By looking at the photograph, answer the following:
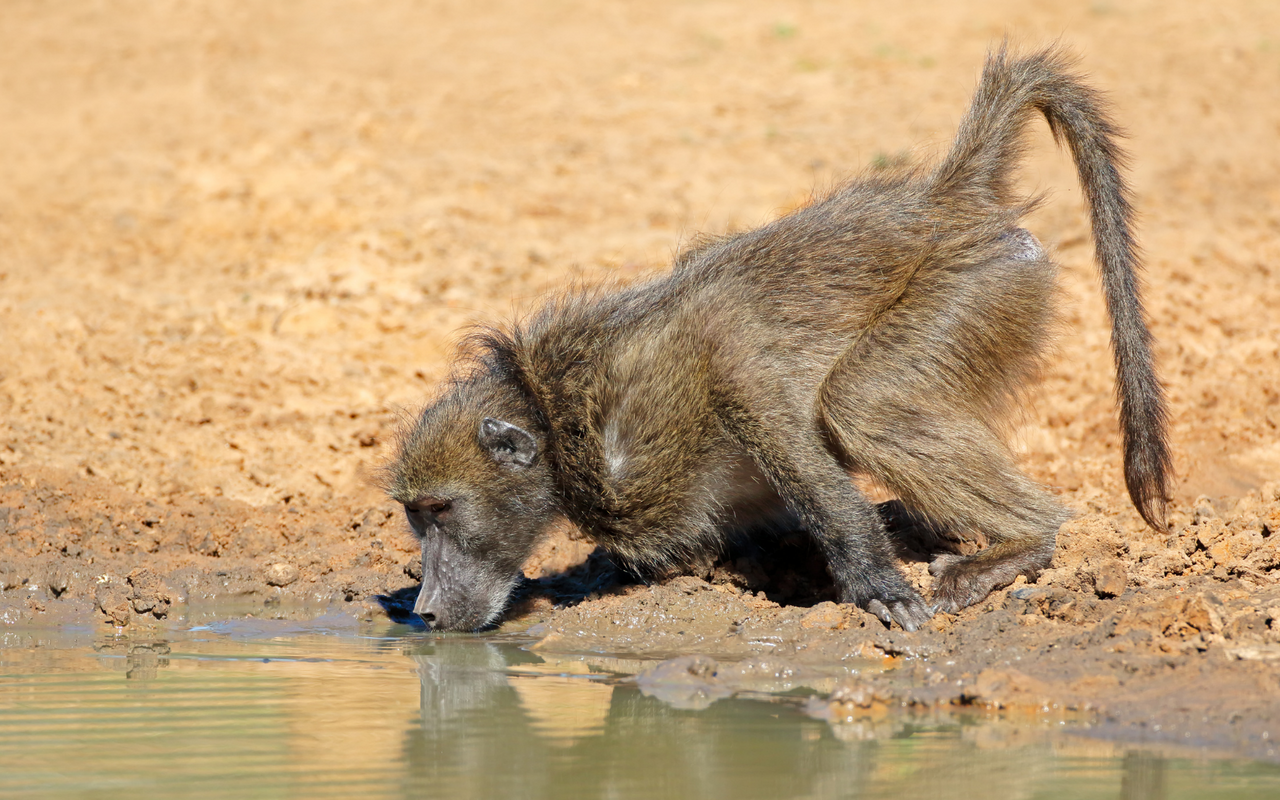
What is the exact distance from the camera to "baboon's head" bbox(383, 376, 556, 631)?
13.8ft

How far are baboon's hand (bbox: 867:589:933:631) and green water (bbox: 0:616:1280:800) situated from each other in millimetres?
564

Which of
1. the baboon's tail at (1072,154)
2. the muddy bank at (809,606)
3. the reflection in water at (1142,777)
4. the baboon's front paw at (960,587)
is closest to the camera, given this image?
the reflection in water at (1142,777)

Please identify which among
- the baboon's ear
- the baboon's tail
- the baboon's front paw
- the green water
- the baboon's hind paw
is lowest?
the green water

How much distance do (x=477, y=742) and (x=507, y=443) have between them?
1425 millimetres

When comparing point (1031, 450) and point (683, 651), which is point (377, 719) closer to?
point (683, 651)

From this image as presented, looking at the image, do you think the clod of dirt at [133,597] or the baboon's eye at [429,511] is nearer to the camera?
the baboon's eye at [429,511]

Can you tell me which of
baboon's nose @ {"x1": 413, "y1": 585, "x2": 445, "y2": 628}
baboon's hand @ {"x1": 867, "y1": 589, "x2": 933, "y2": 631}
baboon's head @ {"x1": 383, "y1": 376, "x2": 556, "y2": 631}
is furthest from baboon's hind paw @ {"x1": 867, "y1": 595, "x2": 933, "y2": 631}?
baboon's nose @ {"x1": 413, "y1": 585, "x2": 445, "y2": 628}

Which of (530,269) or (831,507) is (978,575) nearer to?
(831,507)

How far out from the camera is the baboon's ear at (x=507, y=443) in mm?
4176

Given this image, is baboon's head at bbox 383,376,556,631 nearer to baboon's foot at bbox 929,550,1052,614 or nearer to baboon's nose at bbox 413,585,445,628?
baboon's nose at bbox 413,585,445,628

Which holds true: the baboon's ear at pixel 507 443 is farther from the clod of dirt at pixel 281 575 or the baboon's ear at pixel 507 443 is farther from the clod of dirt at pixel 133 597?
the clod of dirt at pixel 133 597

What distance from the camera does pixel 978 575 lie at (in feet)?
13.0

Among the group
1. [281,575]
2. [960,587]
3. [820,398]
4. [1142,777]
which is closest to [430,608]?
[281,575]

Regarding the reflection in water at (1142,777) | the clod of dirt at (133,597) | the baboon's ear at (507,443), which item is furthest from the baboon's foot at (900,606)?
the clod of dirt at (133,597)
